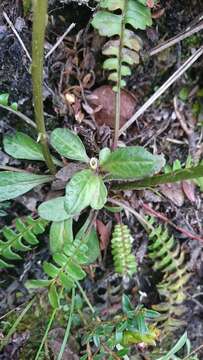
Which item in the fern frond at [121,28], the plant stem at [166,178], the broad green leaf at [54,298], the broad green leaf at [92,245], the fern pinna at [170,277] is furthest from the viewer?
the fern pinna at [170,277]

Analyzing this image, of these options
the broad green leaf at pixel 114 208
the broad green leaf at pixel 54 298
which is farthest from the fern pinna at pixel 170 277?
the broad green leaf at pixel 54 298

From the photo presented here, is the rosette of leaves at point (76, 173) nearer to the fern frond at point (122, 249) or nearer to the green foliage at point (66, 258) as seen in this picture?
the green foliage at point (66, 258)

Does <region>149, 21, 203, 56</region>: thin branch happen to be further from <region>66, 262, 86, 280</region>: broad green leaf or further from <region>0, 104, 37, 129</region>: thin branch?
<region>66, 262, 86, 280</region>: broad green leaf

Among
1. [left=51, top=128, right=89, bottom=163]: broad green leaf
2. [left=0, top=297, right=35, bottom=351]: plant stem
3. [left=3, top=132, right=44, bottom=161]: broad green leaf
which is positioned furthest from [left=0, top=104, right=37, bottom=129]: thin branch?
[left=0, top=297, right=35, bottom=351]: plant stem

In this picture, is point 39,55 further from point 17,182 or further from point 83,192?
point 17,182

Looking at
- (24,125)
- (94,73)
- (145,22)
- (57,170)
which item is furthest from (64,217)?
(145,22)

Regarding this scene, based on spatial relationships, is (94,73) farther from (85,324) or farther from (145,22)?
(85,324)

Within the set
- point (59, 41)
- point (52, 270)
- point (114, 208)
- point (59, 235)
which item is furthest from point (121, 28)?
point (52, 270)
